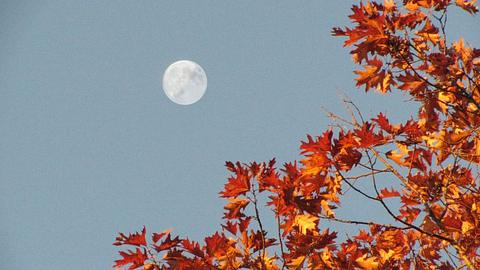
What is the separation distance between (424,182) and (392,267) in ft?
2.28

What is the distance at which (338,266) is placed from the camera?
2.81 metres

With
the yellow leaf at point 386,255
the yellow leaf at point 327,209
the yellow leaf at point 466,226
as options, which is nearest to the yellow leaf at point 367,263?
the yellow leaf at point 327,209

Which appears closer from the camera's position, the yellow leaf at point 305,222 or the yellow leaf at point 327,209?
the yellow leaf at point 305,222

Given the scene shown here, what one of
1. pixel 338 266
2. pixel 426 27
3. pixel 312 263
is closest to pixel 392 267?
pixel 338 266

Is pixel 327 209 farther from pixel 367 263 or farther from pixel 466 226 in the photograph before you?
pixel 466 226

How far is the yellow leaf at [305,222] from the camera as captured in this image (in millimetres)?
Result: 2682

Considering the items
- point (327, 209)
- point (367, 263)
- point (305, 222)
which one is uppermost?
point (327, 209)

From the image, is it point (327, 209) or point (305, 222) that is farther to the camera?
point (327, 209)

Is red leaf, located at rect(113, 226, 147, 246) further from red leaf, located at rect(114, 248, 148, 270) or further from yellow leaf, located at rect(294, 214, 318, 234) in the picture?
yellow leaf, located at rect(294, 214, 318, 234)

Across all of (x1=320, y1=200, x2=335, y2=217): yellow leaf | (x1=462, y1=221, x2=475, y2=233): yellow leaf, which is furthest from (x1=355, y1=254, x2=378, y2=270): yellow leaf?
(x1=462, y1=221, x2=475, y2=233): yellow leaf

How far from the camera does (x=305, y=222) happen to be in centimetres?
271

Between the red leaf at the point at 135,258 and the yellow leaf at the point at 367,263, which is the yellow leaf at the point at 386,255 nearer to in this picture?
the yellow leaf at the point at 367,263

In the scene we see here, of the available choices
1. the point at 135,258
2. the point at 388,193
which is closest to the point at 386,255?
the point at 388,193

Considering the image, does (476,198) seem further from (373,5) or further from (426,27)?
(373,5)
